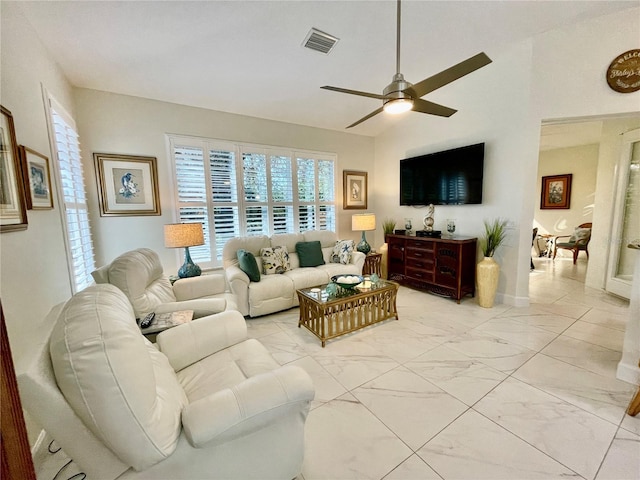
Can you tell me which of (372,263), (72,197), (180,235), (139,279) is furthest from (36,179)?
(372,263)

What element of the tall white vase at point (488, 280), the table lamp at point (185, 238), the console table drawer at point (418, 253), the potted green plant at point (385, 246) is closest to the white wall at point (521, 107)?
the tall white vase at point (488, 280)

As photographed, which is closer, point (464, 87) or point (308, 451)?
point (308, 451)

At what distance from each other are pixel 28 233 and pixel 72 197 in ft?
3.61

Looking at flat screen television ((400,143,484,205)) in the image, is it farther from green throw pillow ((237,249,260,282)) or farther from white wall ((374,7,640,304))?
green throw pillow ((237,249,260,282))

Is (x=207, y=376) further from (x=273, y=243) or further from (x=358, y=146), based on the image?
(x=358, y=146)

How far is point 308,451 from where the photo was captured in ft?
4.92

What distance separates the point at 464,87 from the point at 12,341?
5070 mm

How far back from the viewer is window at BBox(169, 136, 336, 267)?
11.8 feet

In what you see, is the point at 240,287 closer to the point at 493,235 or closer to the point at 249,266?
the point at 249,266

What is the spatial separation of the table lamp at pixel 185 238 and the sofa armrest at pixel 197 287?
24 cm

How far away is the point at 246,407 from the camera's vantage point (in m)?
1.06

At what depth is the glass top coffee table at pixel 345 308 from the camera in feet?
8.81

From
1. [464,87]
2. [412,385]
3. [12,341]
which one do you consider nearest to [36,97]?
[12,341]

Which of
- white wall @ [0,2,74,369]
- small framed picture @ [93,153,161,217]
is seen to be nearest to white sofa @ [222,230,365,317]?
small framed picture @ [93,153,161,217]
